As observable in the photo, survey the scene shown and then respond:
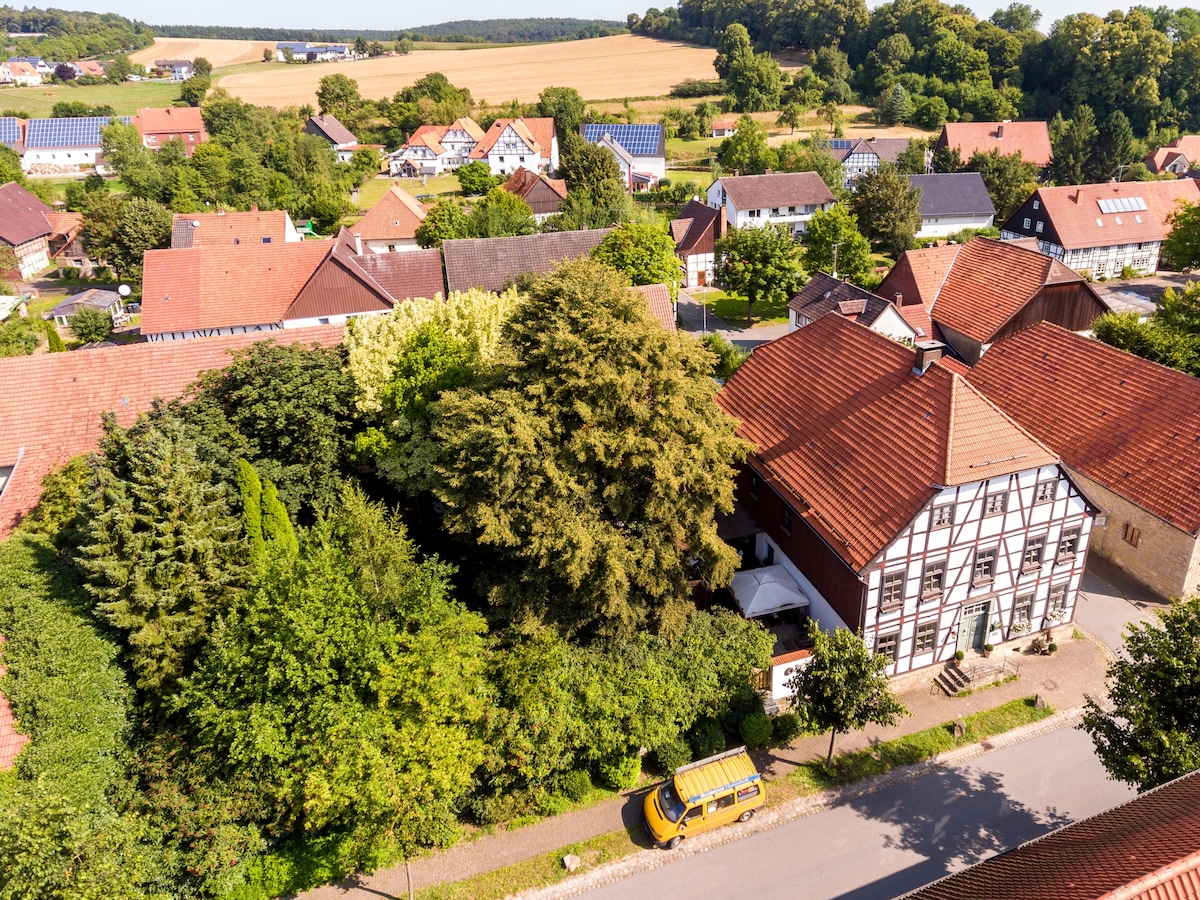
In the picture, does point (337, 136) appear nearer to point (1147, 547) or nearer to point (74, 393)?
point (74, 393)

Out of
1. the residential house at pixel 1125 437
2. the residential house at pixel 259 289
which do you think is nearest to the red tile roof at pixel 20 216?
the residential house at pixel 259 289

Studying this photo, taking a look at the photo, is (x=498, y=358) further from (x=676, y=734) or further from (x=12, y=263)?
(x=12, y=263)

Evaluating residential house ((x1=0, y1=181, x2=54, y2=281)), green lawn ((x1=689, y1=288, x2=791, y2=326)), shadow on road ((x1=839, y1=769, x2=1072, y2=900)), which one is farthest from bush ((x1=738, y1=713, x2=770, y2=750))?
residential house ((x1=0, y1=181, x2=54, y2=281))

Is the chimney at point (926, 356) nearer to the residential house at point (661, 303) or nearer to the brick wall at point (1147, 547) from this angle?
the brick wall at point (1147, 547)

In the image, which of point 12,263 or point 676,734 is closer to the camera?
point 676,734

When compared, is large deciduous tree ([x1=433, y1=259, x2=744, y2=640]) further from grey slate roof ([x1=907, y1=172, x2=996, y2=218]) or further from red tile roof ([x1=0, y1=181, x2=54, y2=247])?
red tile roof ([x1=0, y1=181, x2=54, y2=247])

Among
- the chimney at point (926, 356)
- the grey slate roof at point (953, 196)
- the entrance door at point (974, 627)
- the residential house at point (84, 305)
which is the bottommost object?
the entrance door at point (974, 627)

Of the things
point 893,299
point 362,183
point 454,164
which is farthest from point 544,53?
point 893,299
